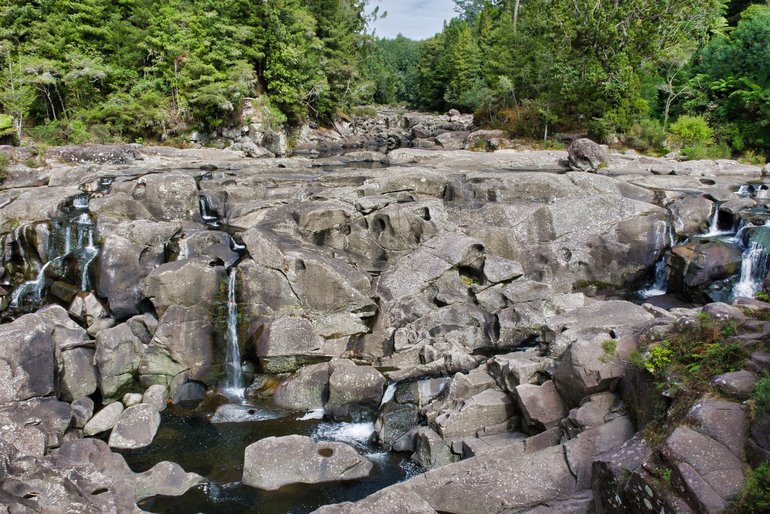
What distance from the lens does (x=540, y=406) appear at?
983 cm

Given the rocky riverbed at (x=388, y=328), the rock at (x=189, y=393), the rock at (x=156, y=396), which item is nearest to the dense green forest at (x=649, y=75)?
the rocky riverbed at (x=388, y=328)

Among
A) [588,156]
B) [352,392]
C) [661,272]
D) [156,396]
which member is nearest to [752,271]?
[661,272]

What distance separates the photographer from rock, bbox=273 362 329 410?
1290 centimetres

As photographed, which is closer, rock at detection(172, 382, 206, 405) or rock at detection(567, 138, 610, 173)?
rock at detection(172, 382, 206, 405)

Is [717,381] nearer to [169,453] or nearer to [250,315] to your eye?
[169,453]

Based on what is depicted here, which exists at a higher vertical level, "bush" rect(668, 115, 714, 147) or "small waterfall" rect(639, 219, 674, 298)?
"bush" rect(668, 115, 714, 147)

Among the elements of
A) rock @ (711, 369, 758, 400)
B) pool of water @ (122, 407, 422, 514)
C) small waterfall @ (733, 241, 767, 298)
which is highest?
rock @ (711, 369, 758, 400)

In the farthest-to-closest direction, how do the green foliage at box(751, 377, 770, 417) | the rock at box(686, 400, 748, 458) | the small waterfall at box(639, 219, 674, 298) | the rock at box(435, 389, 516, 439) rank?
the small waterfall at box(639, 219, 674, 298) → the rock at box(435, 389, 516, 439) → the rock at box(686, 400, 748, 458) → the green foliage at box(751, 377, 770, 417)

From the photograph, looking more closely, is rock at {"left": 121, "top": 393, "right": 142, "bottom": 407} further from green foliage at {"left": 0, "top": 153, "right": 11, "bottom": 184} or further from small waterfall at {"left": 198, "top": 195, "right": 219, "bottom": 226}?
green foliage at {"left": 0, "top": 153, "right": 11, "bottom": 184}

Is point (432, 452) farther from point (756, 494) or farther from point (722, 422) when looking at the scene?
point (756, 494)

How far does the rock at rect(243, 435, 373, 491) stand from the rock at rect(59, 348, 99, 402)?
541 centimetres

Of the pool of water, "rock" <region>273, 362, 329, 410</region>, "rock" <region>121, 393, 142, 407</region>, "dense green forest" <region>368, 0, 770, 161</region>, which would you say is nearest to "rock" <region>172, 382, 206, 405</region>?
the pool of water

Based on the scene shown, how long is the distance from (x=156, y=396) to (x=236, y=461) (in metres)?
3.50

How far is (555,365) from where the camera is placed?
1047cm
